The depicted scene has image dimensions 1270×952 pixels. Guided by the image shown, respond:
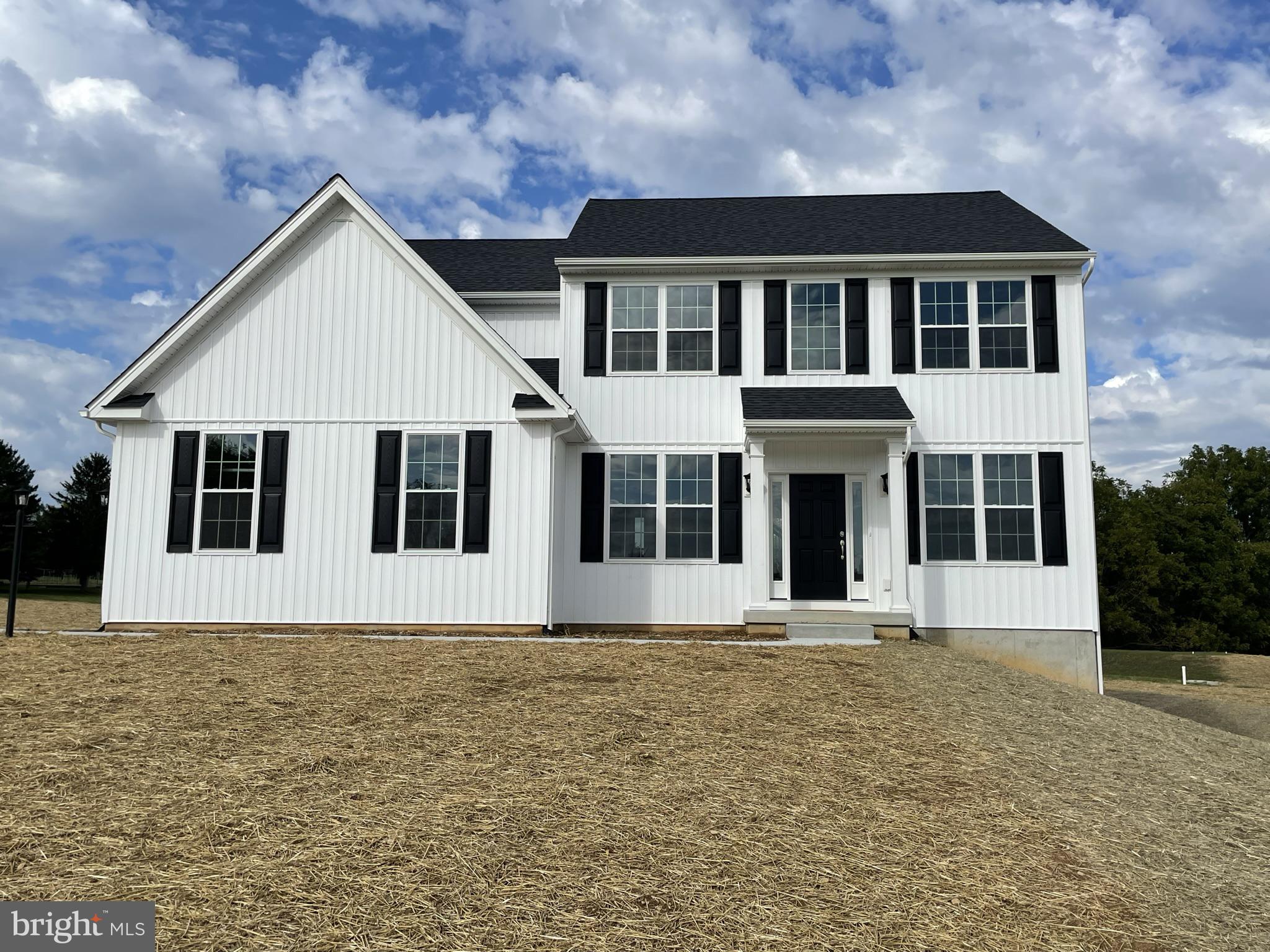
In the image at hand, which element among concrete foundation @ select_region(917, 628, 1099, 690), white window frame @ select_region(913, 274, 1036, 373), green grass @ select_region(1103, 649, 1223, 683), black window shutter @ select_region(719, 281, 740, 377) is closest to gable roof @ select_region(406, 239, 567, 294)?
black window shutter @ select_region(719, 281, 740, 377)

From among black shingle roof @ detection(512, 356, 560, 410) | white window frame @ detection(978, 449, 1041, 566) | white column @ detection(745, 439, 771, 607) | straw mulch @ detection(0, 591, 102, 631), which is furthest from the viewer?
straw mulch @ detection(0, 591, 102, 631)

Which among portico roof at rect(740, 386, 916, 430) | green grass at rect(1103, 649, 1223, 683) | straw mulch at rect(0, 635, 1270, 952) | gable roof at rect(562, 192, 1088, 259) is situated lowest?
green grass at rect(1103, 649, 1223, 683)

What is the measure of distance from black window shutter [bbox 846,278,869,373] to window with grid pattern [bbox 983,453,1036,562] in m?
2.45

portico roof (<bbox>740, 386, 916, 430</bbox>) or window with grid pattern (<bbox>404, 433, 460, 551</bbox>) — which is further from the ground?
portico roof (<bbox>740, 386, 916, 430</bbox>)

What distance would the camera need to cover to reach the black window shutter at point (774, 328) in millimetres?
14492

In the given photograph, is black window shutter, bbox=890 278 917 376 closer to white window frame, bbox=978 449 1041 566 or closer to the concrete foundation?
white window frame, bbox=978 449 1041 566

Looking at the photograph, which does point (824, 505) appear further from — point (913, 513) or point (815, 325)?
point (815, 325)

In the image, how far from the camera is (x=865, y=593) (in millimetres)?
14047

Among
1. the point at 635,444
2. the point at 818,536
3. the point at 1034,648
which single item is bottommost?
the point at 1034,648

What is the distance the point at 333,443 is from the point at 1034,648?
1117cm

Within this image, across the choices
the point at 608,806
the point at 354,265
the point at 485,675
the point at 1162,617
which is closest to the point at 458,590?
the point at 485,675

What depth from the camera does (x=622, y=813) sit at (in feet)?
17.3

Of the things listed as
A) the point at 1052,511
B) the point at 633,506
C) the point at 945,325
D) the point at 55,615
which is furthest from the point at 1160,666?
the point at 55,615

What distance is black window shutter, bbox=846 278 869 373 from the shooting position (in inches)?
566
